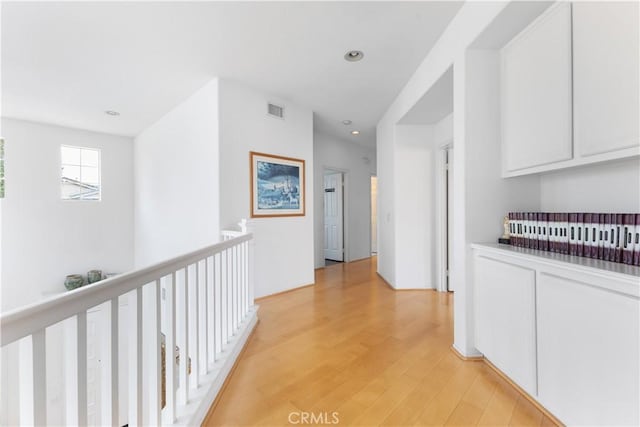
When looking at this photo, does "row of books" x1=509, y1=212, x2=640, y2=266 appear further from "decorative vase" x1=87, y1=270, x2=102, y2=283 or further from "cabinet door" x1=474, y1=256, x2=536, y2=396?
"decorative vase" x1=87, y1=270, x2=102, y2=283

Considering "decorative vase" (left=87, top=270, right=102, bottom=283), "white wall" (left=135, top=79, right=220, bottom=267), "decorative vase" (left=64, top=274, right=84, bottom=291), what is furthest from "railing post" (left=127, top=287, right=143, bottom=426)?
"decorative vase" (left=87, top=270, right=102, bottom=283)

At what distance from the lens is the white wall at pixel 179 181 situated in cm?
333

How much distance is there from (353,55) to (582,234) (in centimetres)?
227

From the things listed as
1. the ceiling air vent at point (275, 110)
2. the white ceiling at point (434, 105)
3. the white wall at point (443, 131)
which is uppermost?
the ceiling air vent at point (275, 110)

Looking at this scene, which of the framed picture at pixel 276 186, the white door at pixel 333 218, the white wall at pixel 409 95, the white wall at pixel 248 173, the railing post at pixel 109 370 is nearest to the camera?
the railing post at pixel 109 370

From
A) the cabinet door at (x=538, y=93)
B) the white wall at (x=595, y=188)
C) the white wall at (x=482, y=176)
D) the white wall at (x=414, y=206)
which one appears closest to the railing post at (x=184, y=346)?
the white wall at (x=482, y=176)

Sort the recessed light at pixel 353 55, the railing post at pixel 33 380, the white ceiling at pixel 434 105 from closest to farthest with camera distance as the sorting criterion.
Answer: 1. the railing post at pixel 33 380
2. the white ceiling at pixel 434 105
3. the recessed light at pixel 353 55

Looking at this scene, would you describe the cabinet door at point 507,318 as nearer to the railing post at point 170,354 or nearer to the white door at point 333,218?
the railing post at point 170,354

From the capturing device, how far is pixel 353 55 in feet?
9.00

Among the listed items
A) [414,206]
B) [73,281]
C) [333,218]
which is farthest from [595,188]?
[73,281]

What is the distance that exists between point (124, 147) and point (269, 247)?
3.76 m

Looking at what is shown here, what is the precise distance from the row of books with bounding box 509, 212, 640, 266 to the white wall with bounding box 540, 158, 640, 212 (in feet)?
0.69

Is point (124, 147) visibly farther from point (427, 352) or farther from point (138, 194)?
point (427, 352)

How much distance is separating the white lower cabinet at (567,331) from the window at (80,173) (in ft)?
19.6
